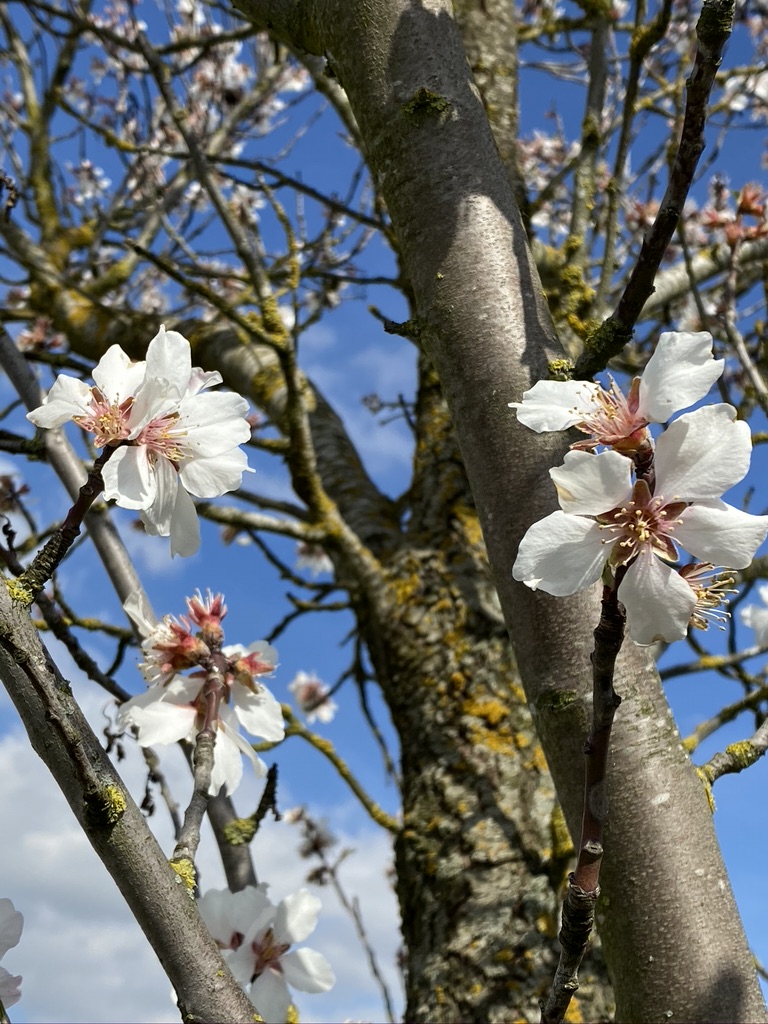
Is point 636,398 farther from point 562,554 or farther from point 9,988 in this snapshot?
point 9,988

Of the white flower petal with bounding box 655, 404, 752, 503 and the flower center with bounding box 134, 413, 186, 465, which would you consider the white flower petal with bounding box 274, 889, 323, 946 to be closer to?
the flower center with bounding box 134, 413, 186, 465

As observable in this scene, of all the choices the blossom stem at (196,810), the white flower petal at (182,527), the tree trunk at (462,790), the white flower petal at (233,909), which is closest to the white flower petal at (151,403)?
the white flower petal at (182,527)

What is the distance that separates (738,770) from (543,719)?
0.27 metres

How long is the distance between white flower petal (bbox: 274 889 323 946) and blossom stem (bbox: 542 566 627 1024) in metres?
0.97

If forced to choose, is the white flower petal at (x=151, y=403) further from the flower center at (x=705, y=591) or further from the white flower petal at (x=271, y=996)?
the white flower petal at (x=271, y=996)

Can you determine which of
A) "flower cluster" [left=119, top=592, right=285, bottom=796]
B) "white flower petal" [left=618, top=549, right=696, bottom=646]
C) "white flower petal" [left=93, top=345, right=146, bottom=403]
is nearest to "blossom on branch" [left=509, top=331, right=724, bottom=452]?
"white flower petal" [left=618, top=549, right=696, bottom=646]

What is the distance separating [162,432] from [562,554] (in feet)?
1.85

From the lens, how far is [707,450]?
743 millimetres

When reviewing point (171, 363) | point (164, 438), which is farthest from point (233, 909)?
point (171, 363)

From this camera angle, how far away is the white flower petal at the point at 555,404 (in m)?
0.80

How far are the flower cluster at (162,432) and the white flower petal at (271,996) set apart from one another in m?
0.88

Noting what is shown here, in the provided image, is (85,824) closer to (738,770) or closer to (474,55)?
(738,770)

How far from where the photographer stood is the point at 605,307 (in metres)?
2.14

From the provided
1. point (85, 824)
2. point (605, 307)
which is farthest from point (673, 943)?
point (605, 307)
